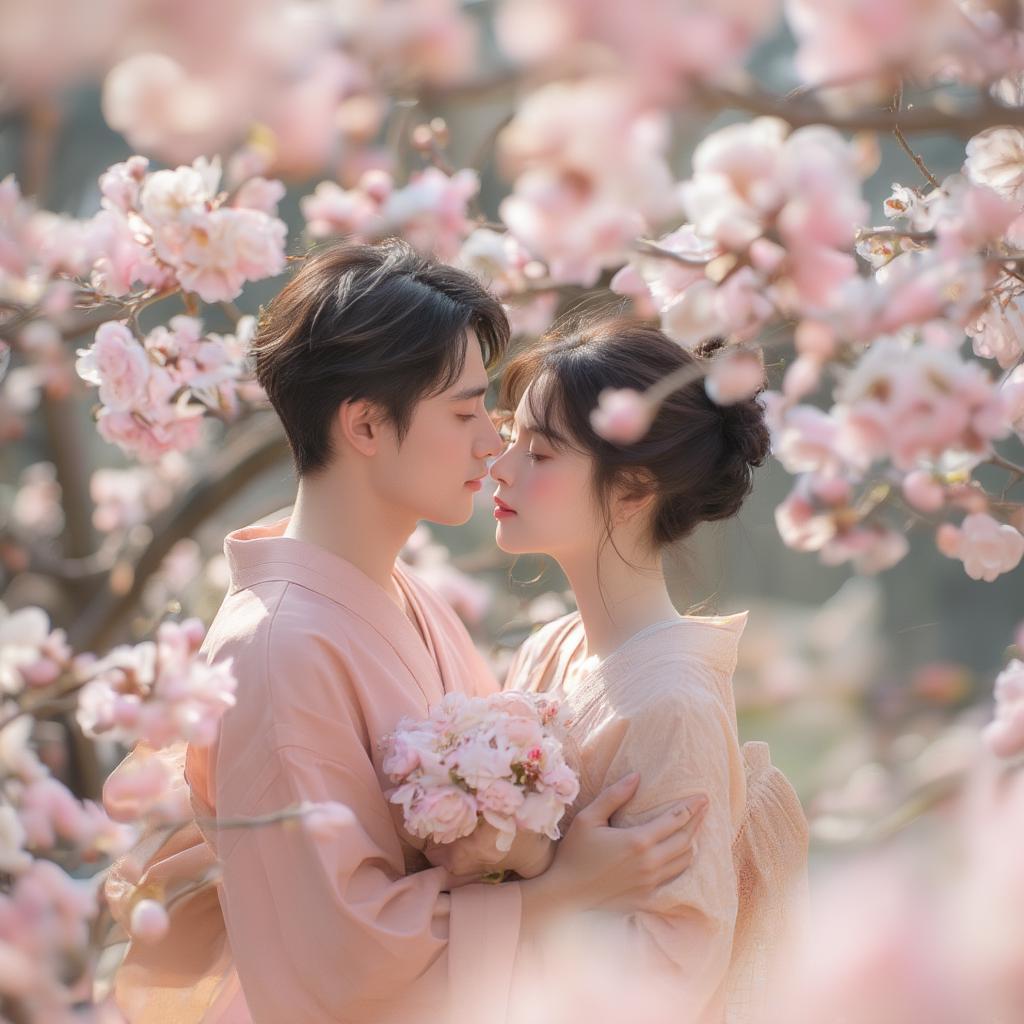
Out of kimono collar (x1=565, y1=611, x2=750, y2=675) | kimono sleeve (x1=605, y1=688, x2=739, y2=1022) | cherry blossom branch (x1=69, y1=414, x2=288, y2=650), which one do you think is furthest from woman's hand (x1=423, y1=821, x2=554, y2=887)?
cherry blossom branch (x1=69, y1=414, x2=288, y2=650)

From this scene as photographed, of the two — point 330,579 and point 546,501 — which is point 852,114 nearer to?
point 546,501

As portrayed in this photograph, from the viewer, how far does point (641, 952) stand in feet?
5.38

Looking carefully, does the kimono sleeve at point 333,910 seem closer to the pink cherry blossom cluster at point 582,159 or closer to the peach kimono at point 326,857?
the peach kimono at point 326,857

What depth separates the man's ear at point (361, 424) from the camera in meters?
1.83

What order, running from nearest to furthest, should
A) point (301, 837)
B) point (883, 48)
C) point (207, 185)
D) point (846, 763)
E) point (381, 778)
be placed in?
point (883, 48) < point (301, 837) < point (381, 778) < point (207, 185) < point (846, 763)

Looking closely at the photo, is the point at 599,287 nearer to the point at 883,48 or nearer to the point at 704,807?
the point at 704,807

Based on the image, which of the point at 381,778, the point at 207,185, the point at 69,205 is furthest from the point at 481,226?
the point at 69,205

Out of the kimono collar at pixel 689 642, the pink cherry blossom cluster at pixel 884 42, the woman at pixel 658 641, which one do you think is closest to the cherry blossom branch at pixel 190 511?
the woman at pixel 658 641

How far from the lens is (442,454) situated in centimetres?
185

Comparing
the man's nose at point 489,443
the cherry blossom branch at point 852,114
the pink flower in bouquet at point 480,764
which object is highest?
the cherry blossom branch at point 852,114

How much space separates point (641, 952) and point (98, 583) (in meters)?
2.31

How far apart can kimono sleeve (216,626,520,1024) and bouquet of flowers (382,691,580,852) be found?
8cm

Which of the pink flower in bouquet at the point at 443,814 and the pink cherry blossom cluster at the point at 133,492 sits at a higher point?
the pink flower in bouquet at the point at 443,814

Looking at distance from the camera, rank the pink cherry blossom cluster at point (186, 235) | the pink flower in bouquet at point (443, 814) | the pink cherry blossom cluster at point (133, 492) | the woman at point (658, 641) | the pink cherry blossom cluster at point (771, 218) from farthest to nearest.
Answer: the pink cherry blossom cluster at point (133, 492) → the pink cherry blossom cluster at point (186, 235) → the woman at point (658, 641) → the pink flower in bouquet at point (443, 814) → the pink cherry blossom cluster at point (771, 218)
